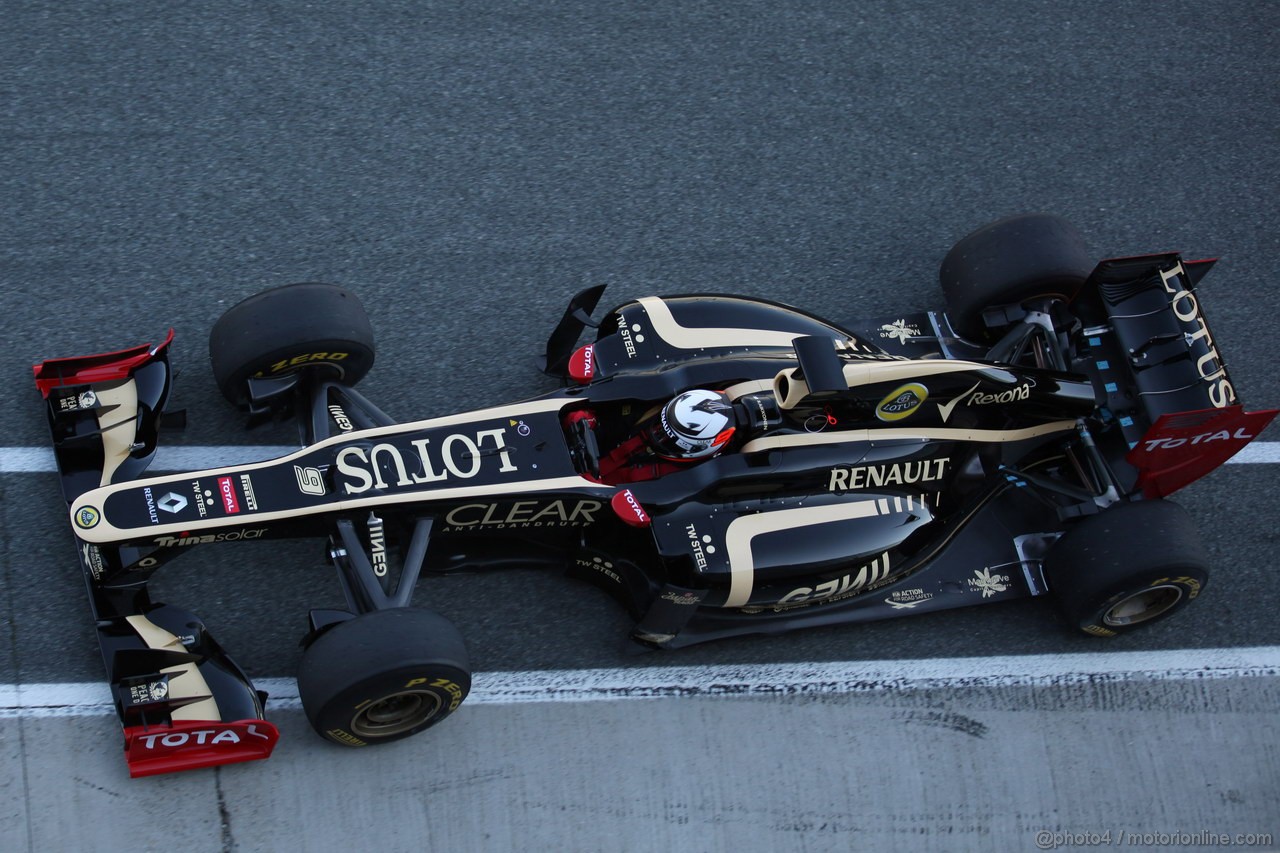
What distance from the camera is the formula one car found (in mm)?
5113

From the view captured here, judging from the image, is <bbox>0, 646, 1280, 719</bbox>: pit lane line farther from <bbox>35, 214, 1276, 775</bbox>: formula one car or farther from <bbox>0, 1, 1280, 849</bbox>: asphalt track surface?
<bbox>35, 214, 1276, 775</bbox>: formula one car

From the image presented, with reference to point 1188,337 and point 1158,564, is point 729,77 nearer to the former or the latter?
point 1188,337

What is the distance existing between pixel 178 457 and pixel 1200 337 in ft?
15.8

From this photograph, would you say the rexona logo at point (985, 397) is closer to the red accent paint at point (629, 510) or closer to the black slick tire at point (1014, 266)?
the black slick tire at point (1014, 266)

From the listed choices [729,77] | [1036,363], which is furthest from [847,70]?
[1036,363]

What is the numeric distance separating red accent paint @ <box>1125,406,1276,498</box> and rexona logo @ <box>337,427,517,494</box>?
2.85 m

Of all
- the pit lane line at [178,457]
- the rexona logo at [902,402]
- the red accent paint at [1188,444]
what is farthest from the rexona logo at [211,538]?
the red accent paint at [1188,444]

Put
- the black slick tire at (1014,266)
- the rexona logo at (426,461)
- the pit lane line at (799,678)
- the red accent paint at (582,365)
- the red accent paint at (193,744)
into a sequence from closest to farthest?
the red accent paint at (193,744)
the rexona logo at (426,461)
the pit lane line at (799,678)
the red accent paint at (582,365)
the black slick tire at (1014,266)

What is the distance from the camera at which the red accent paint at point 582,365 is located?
5805 mm

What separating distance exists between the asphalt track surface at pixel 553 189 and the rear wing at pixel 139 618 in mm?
441

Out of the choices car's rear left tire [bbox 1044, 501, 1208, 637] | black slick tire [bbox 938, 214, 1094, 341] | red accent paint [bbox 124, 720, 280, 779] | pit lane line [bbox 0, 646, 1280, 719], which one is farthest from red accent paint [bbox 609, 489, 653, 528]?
black slick tire [bbox 938, 214, 1094, 341]

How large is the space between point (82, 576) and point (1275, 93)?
7.55m

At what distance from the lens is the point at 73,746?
534 centimetres

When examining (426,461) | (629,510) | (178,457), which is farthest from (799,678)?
(178,457)
